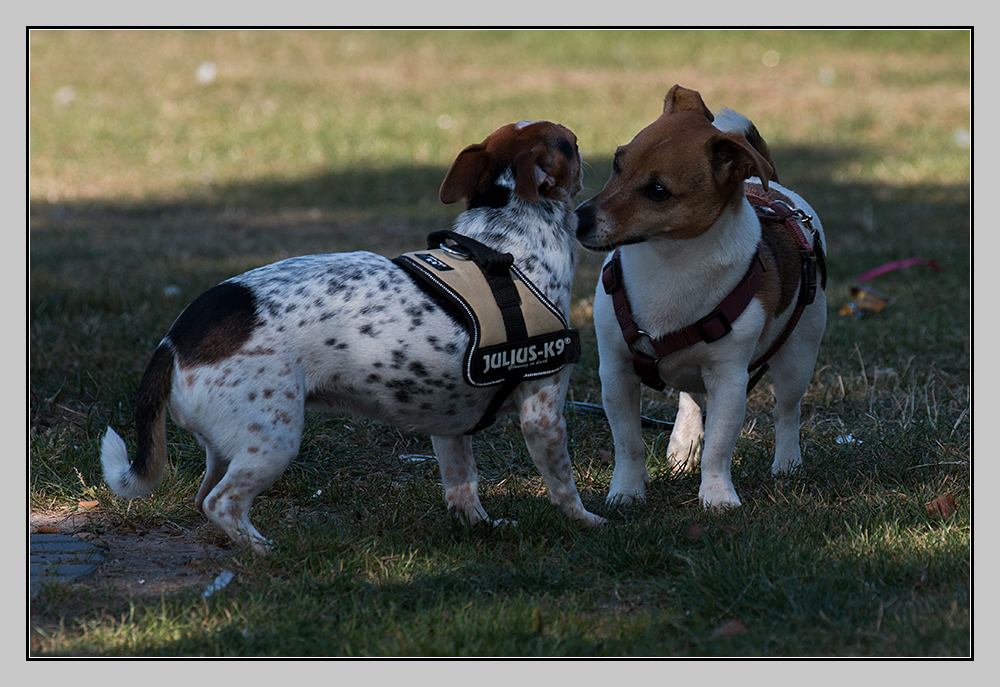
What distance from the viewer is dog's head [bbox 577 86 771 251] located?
336 centimetres

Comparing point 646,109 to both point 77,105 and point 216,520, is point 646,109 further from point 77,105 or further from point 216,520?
point 216,520

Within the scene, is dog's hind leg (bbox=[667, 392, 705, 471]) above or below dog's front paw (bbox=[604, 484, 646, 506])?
above

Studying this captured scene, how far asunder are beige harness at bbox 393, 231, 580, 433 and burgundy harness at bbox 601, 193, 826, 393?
0.35 m

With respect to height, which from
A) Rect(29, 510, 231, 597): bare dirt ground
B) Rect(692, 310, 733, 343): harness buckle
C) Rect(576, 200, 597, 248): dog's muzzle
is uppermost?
Rect(576, 200, 597, 248): dog's muzzle

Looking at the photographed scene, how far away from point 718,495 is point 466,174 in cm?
146

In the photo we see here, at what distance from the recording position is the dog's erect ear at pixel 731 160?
3.35m

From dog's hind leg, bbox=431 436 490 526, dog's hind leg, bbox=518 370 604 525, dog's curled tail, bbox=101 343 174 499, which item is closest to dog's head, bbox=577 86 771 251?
dog's hind leg, bbox=518 370 604 525

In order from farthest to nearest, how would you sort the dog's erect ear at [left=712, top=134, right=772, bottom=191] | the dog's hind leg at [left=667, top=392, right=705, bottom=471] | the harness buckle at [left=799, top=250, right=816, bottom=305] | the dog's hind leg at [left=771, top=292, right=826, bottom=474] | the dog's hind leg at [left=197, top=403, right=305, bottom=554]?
the dog's hind leg at [left=667, top=392, right=705, bottom=471] → the dog's hind leg at [left=771, top=292, right=826, bottom=474] → the harness buckle at [left=799, top=250, right=816, bottom=305] → the dog's erect ear at [left=712, top=134, right=772, bottom=191] → the dog's hind leg at [left=197, top=403, right=305, bottom=554]

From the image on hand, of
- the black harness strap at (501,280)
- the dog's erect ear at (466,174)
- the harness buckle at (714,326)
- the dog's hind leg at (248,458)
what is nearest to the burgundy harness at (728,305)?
the harness buckle at (714,326)

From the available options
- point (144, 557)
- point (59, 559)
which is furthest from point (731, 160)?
point (59, 559)

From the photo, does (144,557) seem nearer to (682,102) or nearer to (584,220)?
(584,220)

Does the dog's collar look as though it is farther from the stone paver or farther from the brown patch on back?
the stone paver

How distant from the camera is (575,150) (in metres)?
3.59

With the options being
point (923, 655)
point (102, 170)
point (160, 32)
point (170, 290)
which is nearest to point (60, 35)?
point (160, 32)
